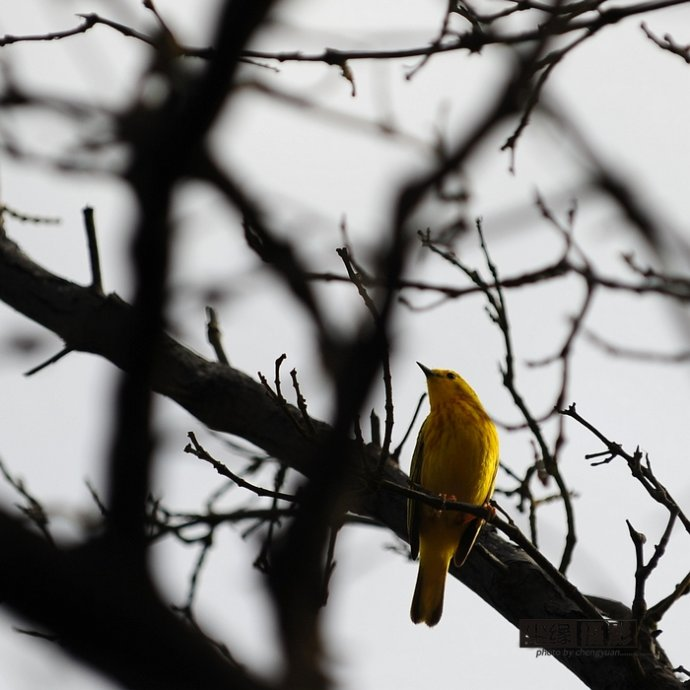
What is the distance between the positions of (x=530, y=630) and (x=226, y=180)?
3124mm

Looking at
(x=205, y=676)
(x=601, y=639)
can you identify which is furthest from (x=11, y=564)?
(x=601, y=639)

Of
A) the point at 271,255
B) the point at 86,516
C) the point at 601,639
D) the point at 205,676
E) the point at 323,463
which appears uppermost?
the point at 271,255

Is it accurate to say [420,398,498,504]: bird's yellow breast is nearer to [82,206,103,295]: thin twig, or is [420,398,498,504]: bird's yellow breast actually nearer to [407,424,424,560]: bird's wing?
[407,424,424,560]: bird's wing

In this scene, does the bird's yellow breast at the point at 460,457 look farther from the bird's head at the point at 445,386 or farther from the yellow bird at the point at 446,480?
the bird's head at the point at 445,386

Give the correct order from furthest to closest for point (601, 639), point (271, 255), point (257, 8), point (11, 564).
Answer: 1. point (271, 255)
2. point (601, 639)
3. point (257, 8)
4. point (11, 564)

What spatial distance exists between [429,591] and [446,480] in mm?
633

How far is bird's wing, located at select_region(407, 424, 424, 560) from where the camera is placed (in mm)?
4281

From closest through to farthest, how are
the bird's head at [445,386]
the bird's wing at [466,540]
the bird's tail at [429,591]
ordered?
the bird's wing at [466,540]
the bird's tail at [429,591]
the bird's head at [445,386]

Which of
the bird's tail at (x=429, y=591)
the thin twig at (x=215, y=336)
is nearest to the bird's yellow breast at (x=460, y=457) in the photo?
the bird's tail at (x=429, y=591)

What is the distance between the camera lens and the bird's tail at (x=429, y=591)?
5.22m

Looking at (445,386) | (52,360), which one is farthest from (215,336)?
(445,386)

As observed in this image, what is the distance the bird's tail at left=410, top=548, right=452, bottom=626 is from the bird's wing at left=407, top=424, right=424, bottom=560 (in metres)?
0.52

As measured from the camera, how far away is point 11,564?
882mm

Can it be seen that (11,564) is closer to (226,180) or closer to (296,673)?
(296,673)
